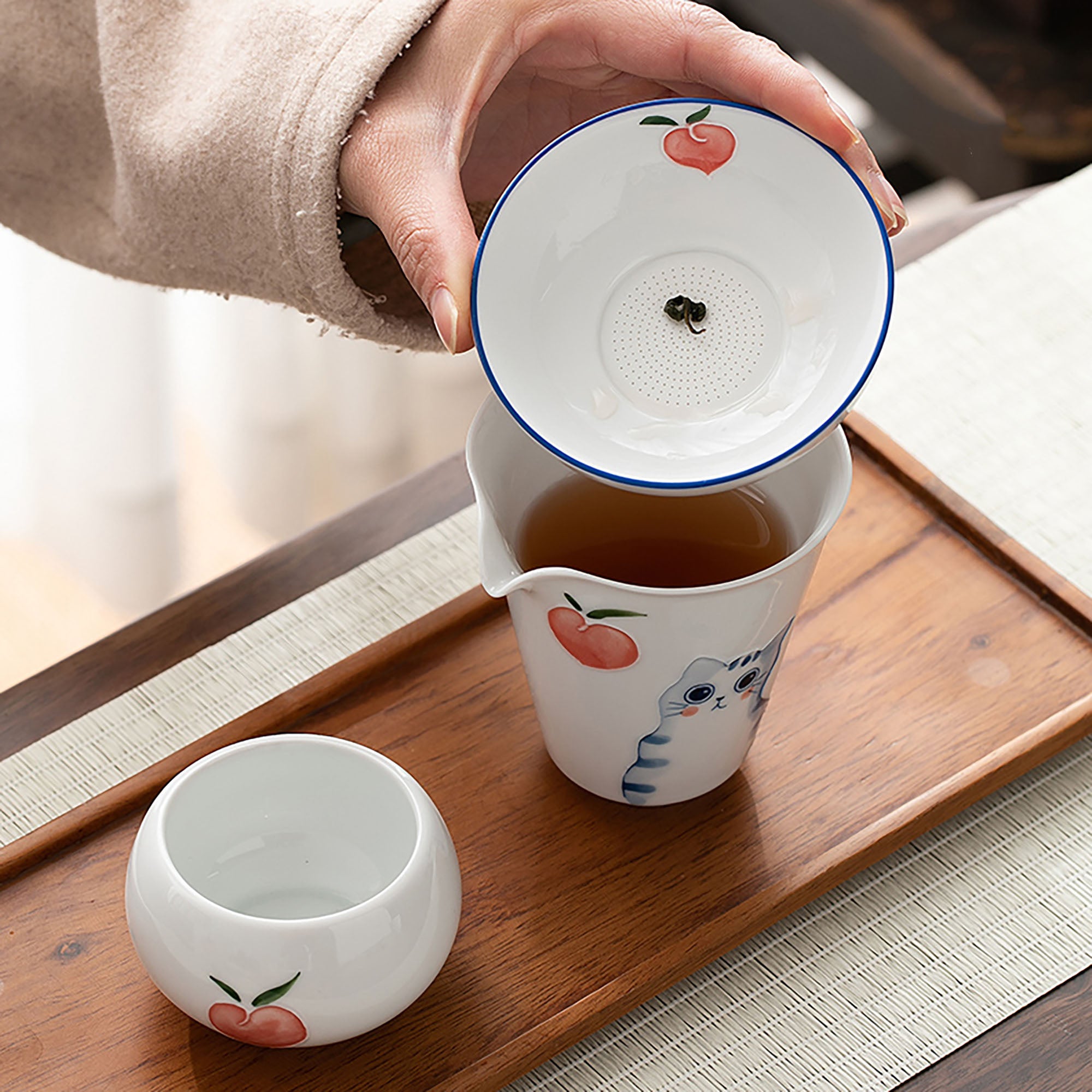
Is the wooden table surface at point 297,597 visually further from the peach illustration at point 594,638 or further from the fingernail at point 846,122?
the fingernail at point 846,122

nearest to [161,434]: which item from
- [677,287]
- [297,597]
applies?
[297,597]

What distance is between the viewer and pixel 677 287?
1.89ft

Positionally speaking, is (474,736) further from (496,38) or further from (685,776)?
(496,38)

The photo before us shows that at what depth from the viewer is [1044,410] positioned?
837mm

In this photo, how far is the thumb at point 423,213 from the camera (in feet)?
1.84

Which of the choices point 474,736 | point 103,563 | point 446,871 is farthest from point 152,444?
point 446,871

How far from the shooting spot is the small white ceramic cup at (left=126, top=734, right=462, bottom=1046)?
0.50 meters

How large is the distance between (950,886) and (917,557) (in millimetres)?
191

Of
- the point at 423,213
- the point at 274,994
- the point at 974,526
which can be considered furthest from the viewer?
the point at 974,526

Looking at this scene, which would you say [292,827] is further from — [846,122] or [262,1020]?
[846,122]

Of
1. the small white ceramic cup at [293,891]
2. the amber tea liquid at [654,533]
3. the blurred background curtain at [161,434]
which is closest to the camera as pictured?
the small white ceramic cup at [293,891]

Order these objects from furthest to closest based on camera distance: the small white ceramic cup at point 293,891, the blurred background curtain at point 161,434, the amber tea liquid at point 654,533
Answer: the blurred background curtain at point 161,434
the amber tea liquid at point 654,533
the small white ceramic cup at point 293,891

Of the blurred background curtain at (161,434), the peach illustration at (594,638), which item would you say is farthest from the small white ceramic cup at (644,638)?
the blurred background curtain at (161,434)

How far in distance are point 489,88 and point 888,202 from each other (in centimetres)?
20
